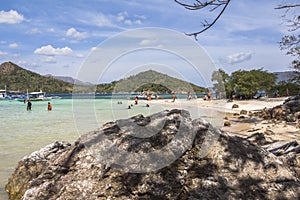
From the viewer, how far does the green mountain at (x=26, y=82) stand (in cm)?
14715

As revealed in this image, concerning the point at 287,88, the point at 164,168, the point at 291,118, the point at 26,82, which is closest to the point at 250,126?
the point at 291,118

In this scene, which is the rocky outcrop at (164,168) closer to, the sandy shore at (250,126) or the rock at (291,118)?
the sandy shore at (250,126)

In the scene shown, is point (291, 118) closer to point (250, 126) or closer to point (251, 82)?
point (250, 126)

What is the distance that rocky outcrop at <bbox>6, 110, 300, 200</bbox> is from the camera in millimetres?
2809

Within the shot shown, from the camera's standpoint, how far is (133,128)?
3438 millimetres

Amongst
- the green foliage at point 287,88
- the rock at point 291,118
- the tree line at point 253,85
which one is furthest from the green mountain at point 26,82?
the rock at point 291,118

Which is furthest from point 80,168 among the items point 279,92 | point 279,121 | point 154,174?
point 279,92

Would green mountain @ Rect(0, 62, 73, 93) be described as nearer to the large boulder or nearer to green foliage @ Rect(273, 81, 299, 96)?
green foliage @ Rect(273, 81, 299, 96)

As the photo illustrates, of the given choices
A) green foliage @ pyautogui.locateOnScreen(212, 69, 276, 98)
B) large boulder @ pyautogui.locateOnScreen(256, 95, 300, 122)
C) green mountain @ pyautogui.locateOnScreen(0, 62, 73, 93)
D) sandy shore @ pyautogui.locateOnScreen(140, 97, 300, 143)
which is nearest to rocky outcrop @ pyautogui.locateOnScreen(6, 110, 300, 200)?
sandy shore @ pyautogui.locateOnScreen(140, 97, 300, 143)

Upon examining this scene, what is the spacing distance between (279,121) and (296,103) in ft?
8.06

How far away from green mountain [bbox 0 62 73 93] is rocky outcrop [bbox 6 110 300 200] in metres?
143

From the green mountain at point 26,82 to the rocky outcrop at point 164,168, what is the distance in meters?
143

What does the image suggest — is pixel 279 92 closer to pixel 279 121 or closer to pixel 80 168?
pixel 279 121

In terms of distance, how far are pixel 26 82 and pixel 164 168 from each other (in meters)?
165
